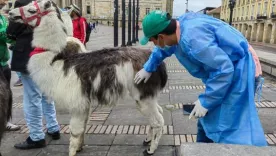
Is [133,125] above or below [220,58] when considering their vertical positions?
below

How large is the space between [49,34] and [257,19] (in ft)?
191

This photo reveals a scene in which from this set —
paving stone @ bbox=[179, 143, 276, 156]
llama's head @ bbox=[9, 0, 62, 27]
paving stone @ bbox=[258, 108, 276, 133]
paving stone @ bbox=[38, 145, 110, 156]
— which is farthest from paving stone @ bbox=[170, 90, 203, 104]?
paving stone @ bbox=[179, 143, 276, 156]

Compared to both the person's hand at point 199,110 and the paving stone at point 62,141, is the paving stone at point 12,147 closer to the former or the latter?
the paving stone at point 62,141

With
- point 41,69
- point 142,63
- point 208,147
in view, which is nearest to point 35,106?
point 41,69

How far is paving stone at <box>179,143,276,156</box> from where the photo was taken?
2195mm

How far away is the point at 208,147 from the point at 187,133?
2.33 m

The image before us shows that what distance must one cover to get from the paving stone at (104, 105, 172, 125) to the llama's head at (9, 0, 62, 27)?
2.32 m

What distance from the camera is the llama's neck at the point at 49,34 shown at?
362 centimetres

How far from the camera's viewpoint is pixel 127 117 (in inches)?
215

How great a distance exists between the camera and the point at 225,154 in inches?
85.7

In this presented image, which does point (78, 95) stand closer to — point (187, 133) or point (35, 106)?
point (35, 106)

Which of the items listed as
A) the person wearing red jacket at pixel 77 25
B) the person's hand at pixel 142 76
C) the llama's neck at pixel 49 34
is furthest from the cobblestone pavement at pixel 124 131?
the person wearing red jacket at pixel 77 25

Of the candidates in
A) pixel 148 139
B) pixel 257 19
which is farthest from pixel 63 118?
pixel 257 19

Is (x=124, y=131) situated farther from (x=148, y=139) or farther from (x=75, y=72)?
(x=75, y=72)
